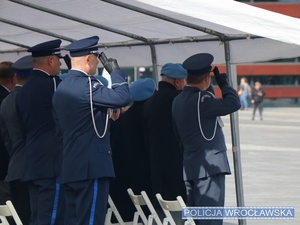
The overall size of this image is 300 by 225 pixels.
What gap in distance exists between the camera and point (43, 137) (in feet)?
23.3

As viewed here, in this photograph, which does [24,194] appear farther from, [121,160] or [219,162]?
[219,162]

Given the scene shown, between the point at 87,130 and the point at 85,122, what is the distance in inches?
2.4

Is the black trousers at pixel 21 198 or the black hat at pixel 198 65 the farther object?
the black trousers at pixel 21 198

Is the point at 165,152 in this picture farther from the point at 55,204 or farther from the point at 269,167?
the point at 269,167

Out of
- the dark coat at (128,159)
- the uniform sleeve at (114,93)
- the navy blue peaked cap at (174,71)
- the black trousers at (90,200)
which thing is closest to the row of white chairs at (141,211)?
the dark coat at (128,159)

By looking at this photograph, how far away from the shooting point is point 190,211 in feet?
23.9

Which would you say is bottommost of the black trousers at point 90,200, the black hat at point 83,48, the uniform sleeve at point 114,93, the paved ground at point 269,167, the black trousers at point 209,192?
the paved ground at point 269,167

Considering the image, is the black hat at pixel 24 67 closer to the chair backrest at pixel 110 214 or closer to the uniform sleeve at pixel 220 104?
the chair backrest at pixel 110 214

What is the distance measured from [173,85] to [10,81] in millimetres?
1562

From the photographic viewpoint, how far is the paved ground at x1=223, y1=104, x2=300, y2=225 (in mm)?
13610

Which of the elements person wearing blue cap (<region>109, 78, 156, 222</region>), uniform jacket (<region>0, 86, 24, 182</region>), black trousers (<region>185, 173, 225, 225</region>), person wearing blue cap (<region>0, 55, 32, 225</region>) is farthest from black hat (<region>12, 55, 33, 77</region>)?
black trousers (<region>185, 173, 225, 225</region>)

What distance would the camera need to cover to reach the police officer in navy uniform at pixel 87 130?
A: 6465mm

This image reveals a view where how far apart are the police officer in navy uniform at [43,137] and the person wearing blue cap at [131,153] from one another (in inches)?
57.7

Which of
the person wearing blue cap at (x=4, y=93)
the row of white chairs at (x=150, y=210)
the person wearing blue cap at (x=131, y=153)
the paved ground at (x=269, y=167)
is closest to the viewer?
the row of white chairs at (x=150, y=210)
